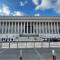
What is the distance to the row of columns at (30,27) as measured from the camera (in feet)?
279

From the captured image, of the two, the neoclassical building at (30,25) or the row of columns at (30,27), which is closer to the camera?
the neoclassical building at (30,25)

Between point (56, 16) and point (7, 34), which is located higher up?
point (56, 16)

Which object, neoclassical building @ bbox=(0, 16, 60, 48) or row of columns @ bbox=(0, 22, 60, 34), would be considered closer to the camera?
neoclassical building @ bbox=(0, 16, 60, 48)

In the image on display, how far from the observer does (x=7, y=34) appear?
83.2 m

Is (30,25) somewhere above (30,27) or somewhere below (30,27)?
above

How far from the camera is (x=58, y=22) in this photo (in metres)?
85.2

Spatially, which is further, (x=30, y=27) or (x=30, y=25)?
(x=30, y=27)

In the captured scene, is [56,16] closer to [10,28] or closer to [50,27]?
[50,27]

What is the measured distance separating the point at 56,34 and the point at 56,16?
9817 millimetres

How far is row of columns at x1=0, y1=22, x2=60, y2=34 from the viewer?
84981 mm

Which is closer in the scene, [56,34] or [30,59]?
[30,59]

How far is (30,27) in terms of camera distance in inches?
3450

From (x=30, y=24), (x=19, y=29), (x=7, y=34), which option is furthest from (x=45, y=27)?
(x=7, y=34)

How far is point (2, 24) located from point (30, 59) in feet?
238
